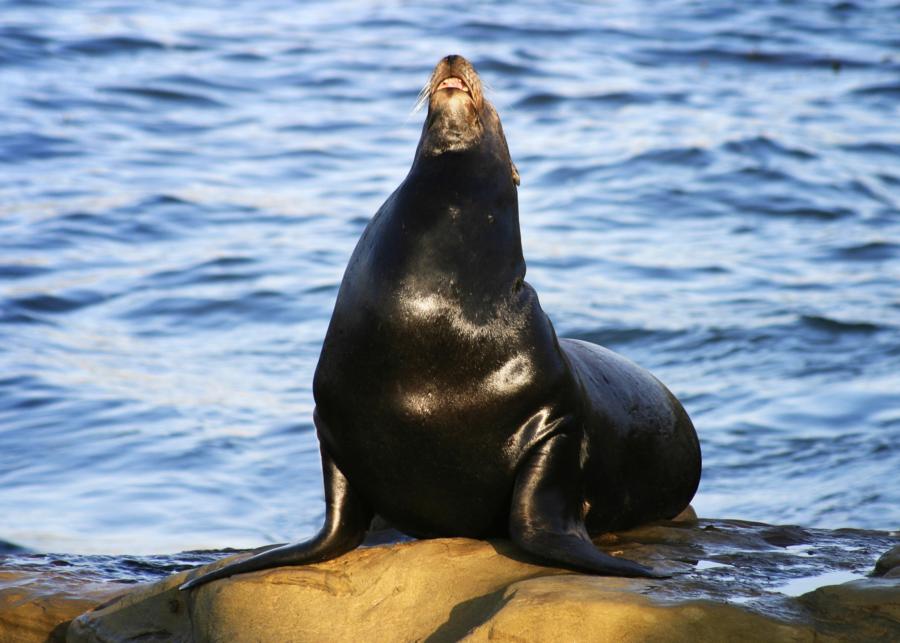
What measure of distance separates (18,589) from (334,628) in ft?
5.16

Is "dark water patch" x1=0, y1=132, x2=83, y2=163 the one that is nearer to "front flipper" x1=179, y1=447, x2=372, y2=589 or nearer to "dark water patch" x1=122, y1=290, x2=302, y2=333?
"dark water patch" x1=122, y1=290, x2=302, y2=333

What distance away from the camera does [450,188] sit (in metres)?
5.05

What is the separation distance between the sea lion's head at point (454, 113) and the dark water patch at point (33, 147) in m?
11.8

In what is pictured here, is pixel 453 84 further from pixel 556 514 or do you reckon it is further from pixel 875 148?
pixel 875 148

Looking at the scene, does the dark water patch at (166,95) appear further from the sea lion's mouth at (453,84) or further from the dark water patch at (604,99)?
the sea lion's mouth at (453,84)

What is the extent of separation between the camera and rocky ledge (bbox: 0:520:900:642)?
410 cm

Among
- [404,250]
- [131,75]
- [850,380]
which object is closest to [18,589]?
[404,250]

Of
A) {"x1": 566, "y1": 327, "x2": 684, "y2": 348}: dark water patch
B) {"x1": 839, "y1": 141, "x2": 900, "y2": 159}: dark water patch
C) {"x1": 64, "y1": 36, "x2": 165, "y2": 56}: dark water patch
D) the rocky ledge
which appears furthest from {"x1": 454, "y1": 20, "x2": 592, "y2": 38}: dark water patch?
the rocky ledge

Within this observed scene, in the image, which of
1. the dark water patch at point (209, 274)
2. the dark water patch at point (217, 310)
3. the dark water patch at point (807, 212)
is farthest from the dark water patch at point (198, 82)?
the dark water patch at point (217, 310)

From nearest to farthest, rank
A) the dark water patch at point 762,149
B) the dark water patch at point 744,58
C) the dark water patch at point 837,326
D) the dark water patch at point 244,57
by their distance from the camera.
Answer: the dark water patch at point 837,326, the dark water patch at point 762,149, the dark water patch at point 744,58, the dark water patch at point 244,57

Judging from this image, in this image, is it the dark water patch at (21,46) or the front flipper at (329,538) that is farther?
the dark water patch at (21,46)

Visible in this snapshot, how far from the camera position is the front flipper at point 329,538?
485cm

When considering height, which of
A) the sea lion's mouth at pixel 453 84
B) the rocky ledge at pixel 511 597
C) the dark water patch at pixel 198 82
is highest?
the sea lion's mouth at pixel 453 84

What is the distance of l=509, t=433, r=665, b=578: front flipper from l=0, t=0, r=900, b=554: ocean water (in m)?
2.97
